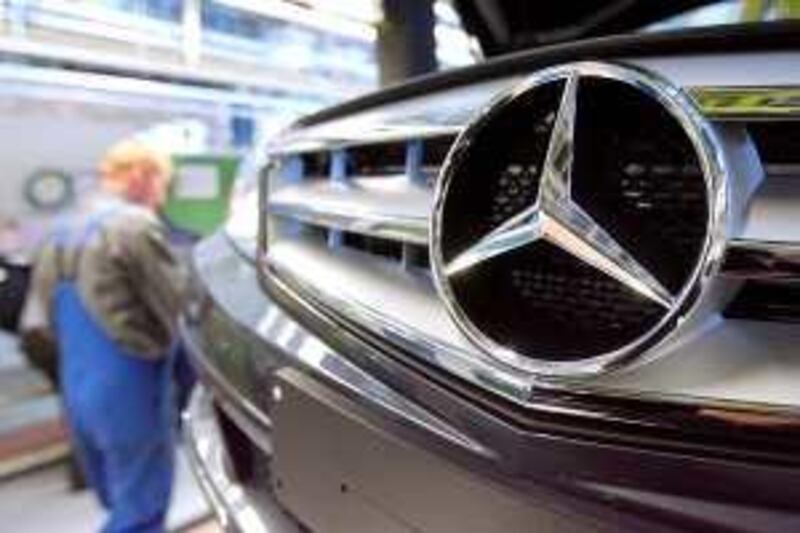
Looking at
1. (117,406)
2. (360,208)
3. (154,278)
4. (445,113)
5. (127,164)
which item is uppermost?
(445,113)

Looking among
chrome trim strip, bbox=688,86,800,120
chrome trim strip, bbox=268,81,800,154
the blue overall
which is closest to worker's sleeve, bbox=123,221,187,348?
the blue overall

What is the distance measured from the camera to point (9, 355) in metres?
3.62

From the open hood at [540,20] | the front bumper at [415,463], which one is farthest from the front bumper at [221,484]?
the open hood at [540,20]

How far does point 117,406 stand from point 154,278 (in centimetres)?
39

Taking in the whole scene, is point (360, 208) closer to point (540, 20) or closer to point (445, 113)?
point (445, 113)

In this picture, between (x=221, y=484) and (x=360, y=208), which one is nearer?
(x=360, y=208)

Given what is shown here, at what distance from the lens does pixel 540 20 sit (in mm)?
1717

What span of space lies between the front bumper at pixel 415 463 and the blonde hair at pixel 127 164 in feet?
5.61

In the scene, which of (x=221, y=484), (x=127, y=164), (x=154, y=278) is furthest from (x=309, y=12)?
(x=221, y=484)

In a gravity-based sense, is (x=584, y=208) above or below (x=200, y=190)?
above

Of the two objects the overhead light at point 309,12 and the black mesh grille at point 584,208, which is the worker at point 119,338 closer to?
the overhead light at point 309,12

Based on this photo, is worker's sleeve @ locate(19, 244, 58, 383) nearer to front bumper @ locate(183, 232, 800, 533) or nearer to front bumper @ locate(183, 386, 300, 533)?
front bumper @ locate(183, 386, 300, 533)

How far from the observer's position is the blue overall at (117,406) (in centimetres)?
255

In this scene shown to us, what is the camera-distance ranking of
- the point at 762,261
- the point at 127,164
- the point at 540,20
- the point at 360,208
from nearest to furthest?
the point at 762,261 < the point at 360,208 < the point at 540,20 < the point at 127,164
